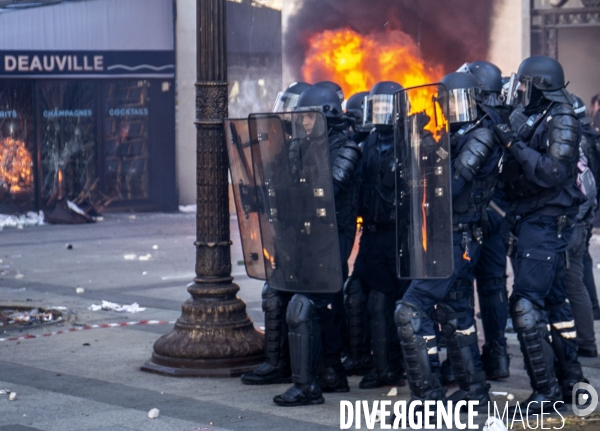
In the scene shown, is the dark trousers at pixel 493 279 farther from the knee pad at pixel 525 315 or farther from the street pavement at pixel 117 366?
the knee pad at pixel 525 315

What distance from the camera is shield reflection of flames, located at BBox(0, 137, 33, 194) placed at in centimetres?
1719

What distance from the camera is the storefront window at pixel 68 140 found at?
1755 cm

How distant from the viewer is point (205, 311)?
6.95 m

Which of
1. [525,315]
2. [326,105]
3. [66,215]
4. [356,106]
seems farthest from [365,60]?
[525,315]

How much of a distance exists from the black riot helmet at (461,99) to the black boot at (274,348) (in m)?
1.60

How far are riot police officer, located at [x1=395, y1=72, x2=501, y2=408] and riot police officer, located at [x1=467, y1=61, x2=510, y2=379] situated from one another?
2.26 feet

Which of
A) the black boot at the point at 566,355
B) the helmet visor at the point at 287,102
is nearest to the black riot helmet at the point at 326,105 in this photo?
the helmet visor at the point at 287,102

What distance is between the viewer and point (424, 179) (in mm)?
5777

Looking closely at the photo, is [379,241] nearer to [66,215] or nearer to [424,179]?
[424,179]

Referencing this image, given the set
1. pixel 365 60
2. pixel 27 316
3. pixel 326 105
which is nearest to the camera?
pixel 326 105

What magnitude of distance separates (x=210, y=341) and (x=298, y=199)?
125 cm

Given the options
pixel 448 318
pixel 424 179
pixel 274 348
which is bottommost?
pixel 274 348

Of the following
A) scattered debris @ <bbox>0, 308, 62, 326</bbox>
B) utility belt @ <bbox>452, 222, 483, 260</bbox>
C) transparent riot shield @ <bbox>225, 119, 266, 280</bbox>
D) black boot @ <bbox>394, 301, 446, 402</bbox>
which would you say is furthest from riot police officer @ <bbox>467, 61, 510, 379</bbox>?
scattered debris @ <bbox>0, 308, 62, 326</bbox>

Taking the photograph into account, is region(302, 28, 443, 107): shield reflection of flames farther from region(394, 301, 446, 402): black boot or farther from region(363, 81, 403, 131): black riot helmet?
region(394, 301, 446, 402): black boot
